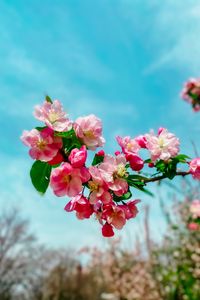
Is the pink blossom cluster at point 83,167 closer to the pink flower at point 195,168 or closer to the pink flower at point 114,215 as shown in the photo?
the pink flower at point 114,215

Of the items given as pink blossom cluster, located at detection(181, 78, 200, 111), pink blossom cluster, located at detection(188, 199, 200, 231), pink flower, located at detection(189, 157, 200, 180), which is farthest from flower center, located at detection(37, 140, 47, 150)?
pink blossom cluster, located at detection(181, 78, 200, 111)

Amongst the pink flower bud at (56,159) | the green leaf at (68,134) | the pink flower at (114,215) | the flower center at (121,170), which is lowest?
the pink flower at (114,215)

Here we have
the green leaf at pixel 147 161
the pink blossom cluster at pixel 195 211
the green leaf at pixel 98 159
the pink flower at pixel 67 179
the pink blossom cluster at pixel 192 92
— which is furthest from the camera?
the pink blossom cluster at pixel 192 92

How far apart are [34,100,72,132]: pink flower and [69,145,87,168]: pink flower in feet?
0.26

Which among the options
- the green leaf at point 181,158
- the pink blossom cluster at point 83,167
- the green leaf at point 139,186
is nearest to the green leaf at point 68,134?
the pink blossom cluster at point 83,167

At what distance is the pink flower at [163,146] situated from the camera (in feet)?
4.30

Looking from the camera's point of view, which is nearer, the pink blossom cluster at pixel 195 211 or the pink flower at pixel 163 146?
the pink flower at pixel 163 146

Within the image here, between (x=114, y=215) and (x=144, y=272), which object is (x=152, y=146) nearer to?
(x=114, y=215)

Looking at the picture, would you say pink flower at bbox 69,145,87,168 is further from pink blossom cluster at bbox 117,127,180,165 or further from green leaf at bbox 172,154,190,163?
green leaf at bbox 172,154,190,163

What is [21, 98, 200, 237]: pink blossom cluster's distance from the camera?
3.72 feet

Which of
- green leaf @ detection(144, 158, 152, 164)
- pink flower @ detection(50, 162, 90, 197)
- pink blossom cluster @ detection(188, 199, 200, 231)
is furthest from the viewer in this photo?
pink blossom cluster @ detection(188, 199, 200, 231)

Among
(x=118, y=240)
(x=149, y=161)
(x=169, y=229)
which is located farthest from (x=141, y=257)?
(x=149, y=161)

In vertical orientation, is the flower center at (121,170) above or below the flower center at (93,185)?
above

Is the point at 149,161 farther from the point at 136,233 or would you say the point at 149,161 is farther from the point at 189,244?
the point at 136,233
